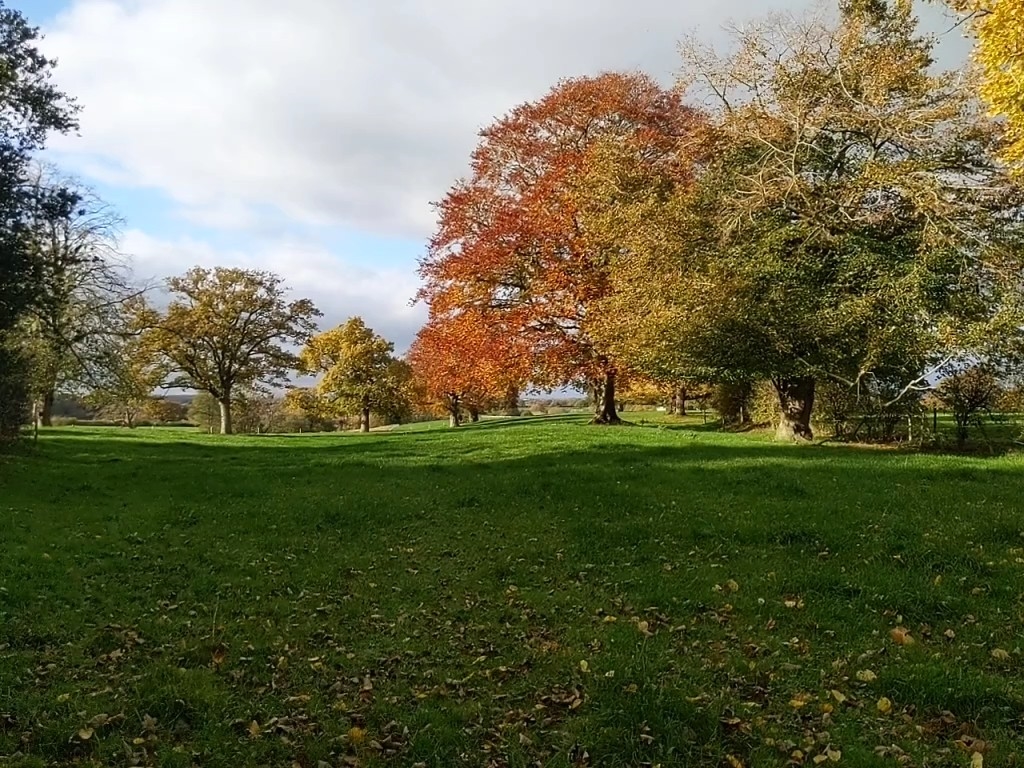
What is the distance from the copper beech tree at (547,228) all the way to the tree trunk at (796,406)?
7.65m

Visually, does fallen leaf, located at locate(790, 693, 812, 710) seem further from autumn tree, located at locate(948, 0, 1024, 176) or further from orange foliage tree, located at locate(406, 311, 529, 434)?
orange foliage tree, located at locate(406, 311, 529, 434)

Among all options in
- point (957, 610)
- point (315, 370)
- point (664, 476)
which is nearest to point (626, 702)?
point (957, 610)

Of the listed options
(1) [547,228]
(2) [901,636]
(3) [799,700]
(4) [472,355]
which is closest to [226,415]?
(4) [472,355]

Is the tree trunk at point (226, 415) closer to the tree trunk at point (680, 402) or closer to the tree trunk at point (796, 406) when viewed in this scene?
the tree trunk at point (680, 402)

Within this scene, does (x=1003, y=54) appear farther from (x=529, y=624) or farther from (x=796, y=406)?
(x=796, y=406)

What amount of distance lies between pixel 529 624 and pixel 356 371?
47.7 metres

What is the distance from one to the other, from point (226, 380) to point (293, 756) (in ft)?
143

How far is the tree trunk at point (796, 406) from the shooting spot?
21969mm

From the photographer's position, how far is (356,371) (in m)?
53.6

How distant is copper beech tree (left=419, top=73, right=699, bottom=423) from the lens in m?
28.7

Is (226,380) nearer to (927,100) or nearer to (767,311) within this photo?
(767,311)

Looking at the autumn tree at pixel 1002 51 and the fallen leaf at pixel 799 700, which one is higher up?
the autumn tree at pixel 1002 51

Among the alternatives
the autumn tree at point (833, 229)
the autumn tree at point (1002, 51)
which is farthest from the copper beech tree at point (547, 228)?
the autumn tree at point (1002, 51)

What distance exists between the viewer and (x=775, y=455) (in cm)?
1798
